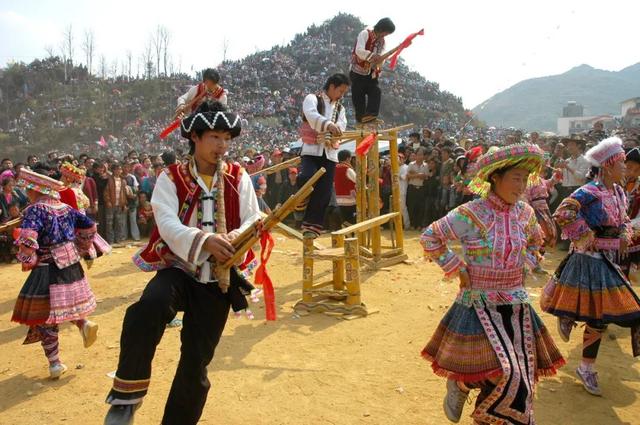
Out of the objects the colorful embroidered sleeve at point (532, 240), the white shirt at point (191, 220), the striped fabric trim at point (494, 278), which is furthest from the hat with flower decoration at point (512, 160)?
the white shirt at point (191, 220)

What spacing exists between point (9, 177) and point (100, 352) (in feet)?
23.4

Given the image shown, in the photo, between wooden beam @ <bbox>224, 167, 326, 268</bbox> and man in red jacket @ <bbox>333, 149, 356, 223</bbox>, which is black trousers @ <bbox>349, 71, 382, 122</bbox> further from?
wooden beam @ <bbox>224, 167, 326, 268</bbox>

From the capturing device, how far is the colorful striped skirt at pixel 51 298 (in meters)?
4.82

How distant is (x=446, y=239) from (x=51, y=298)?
3.83m

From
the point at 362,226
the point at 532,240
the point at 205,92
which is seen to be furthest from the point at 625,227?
the point at 205,92

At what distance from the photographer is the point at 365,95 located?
7844mm

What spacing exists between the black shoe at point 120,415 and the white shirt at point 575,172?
31.8 feet

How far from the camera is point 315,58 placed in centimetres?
5125

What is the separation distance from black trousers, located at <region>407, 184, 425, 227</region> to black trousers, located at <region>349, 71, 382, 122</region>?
577cm

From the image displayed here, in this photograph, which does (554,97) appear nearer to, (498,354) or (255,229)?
(498,354)

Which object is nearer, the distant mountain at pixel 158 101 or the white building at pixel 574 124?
the distant mountain at pixel 158 101

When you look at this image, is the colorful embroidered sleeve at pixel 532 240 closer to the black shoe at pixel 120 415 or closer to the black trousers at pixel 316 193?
the black shoe at pixel 120 415

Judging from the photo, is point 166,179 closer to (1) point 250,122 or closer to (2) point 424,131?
(2) point 424,131

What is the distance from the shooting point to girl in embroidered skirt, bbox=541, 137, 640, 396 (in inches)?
170
